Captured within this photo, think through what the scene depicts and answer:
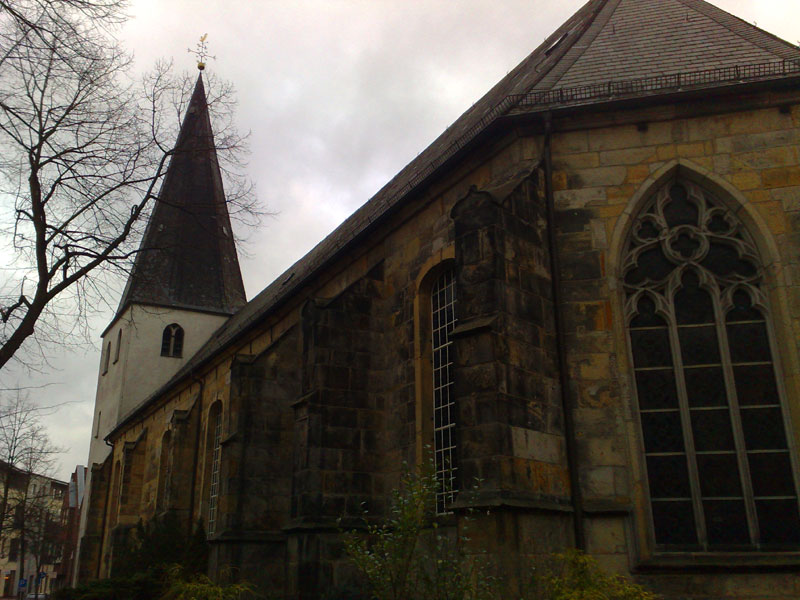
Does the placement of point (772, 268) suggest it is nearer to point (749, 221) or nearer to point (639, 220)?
point (749, 221)

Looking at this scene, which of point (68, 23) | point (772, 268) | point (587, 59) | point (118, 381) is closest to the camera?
point (68, 23)

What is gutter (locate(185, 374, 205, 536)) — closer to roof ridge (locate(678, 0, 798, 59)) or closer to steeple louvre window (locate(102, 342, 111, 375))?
steeple louvre window (locate(102, 342, 111, 375))

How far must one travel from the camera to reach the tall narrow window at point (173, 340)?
1305 inches

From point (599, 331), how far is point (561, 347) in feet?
1.81

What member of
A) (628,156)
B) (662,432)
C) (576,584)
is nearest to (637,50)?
(628,156)

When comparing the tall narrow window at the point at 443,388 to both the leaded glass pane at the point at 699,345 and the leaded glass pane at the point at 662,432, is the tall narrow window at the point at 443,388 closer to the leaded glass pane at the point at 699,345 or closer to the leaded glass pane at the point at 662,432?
the leaded glass pane at the point at 662,432

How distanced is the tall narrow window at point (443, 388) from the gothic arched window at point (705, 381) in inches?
115

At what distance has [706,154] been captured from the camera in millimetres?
10000

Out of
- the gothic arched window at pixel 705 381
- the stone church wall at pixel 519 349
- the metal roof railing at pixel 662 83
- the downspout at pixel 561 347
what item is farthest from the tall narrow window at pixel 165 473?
the gothic arched window at pixel 705 381

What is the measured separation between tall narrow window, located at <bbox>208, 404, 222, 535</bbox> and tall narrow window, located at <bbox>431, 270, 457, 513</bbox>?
9.72m

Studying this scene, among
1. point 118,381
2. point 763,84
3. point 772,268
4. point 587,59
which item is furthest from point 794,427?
point 118,381

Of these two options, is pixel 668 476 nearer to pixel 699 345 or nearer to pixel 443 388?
pixel 699 345

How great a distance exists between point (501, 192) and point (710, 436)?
3871 mm

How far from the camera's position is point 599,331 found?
31.7ft
